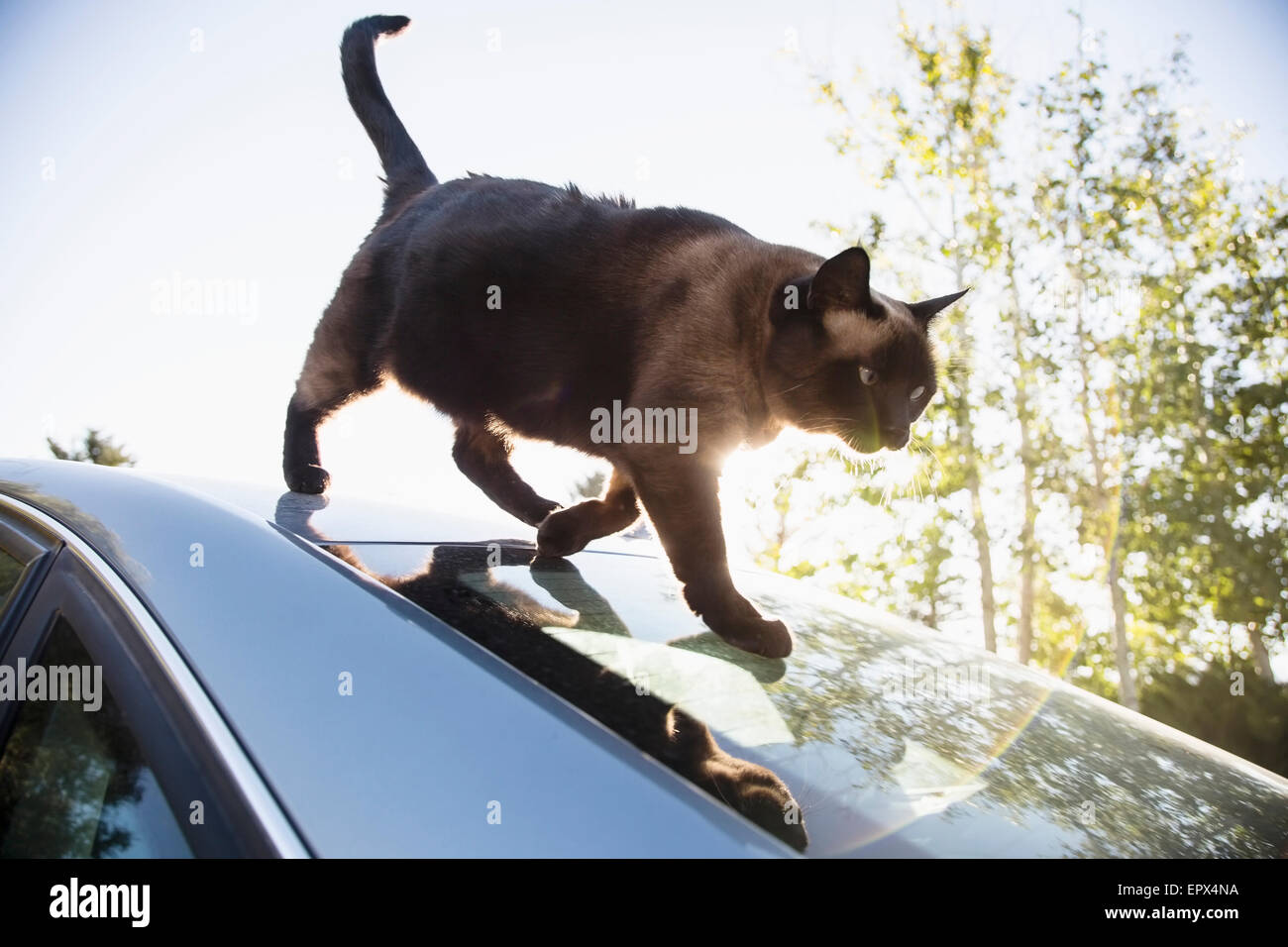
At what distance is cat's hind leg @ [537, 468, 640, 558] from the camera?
6.66ft

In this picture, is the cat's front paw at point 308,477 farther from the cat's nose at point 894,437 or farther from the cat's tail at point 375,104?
the cat's nose at point 894,437

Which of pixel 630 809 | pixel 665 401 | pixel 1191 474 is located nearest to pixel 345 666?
pixel 630 809

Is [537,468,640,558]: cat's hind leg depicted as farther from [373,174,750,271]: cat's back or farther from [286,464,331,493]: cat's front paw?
[286,464,331,493]: cat's front paw

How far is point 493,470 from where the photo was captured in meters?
3.11

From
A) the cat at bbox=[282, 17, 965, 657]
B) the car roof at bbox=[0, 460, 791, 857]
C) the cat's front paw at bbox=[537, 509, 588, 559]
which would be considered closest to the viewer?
the car roof at bbox=[0, 460, 791, 857]

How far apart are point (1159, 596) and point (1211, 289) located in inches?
225

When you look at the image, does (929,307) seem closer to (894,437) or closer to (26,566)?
(894,437)

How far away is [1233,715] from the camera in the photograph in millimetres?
13727

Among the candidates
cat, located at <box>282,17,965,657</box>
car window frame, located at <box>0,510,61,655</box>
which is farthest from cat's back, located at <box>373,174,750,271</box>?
car window frame, located at <box>0,510,61,655</box>

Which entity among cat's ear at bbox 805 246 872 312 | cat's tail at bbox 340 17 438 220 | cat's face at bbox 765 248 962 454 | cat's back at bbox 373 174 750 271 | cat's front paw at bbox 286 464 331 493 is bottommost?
cat's front paw at bbox 286 464 331 493

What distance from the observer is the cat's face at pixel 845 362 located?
2.52 metres

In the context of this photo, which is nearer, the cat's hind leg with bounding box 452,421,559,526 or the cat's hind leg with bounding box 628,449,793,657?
the cat's hind leg with bounding box 628,449,793,657
